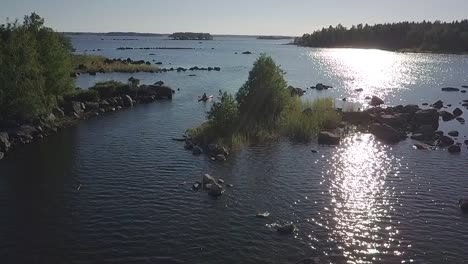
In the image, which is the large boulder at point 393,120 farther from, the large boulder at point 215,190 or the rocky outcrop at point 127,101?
the rocky outcrop at point 127,101

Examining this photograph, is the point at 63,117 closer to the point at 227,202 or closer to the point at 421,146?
the point at 227,202

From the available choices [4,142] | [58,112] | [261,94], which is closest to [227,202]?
[261,94]

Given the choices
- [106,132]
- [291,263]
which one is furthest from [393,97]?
[291,263]

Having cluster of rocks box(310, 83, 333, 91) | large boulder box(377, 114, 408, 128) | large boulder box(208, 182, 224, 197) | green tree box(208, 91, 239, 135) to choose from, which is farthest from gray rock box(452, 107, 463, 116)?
large boulder box(208, 182, 224, 197)

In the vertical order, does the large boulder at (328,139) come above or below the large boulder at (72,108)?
below

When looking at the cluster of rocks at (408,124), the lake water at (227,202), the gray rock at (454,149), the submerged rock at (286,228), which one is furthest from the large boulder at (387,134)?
the submerged rock at (286,228)

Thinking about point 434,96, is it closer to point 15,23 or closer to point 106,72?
point 15,23
